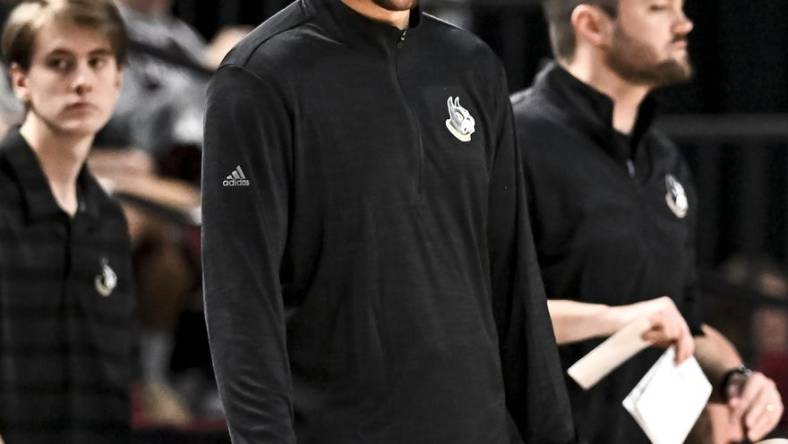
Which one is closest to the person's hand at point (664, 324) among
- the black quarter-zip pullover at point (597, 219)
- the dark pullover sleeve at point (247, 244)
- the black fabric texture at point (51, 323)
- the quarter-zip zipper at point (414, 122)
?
the black quarter-zip pullover at point (597, 219)

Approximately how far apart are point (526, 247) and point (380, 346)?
46cm

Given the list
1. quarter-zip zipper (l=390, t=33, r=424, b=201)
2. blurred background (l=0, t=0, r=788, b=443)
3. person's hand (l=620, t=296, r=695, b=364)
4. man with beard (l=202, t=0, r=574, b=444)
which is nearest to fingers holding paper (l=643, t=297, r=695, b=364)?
person's hand (l=620, t=296, r=695, b=364)

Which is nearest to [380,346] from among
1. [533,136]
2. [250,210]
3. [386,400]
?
[386,400]

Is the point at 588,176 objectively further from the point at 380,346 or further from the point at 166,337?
the point at 166,337

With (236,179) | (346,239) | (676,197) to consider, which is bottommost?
(676,197)

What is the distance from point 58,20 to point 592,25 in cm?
135

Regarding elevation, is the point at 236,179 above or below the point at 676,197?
above

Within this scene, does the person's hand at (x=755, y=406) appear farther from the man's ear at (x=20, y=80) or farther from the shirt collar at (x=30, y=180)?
the man's ear at (x=20, y=80)

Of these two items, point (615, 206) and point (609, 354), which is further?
point (615, 206)

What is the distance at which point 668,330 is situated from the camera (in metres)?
4.00

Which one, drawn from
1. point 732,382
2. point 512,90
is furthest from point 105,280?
point 512,90

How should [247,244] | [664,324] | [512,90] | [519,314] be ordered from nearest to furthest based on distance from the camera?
[247,244], [519,314], [664,324], [512,90]

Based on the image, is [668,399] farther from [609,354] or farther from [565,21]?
[565,21]

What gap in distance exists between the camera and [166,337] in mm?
6672
